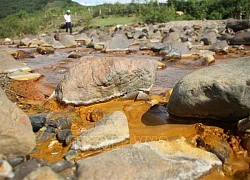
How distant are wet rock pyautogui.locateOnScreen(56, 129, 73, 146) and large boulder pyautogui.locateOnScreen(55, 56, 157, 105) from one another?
52.8 inches

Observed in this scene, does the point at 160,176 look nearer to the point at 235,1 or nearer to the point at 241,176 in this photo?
the point at 241,176

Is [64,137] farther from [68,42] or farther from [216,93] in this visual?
[68,42]

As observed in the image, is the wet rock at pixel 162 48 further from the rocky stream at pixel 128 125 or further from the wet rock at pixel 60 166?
the wet rock at pixel 60 166

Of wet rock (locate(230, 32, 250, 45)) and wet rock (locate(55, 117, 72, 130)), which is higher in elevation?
wet rock (locate(230, 32, 250, 45))

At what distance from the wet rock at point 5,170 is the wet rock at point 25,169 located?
49 millimetres

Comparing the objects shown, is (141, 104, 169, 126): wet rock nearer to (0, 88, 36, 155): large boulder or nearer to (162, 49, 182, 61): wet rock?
(0, 88, 36, 155): large boulder

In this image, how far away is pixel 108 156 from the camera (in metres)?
3.00


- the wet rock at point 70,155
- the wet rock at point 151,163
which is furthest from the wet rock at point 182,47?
the wet rock at point 70,155

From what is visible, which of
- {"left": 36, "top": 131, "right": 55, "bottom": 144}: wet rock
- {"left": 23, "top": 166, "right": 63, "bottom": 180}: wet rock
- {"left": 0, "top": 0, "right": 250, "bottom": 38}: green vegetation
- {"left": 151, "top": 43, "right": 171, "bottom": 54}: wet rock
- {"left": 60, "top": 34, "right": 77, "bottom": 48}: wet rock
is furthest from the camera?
{"left": 0, "top": 0, "right": 250, "bottom": 38}: green vegetation

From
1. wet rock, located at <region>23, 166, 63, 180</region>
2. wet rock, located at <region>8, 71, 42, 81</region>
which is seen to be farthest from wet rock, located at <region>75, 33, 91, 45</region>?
A: wet rock, located at <region>23, 166, 63, 180</region>

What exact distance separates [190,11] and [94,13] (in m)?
11.4

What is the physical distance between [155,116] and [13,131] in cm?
218

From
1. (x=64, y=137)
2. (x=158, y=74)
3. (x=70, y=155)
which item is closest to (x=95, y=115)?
(x=64, y=137)

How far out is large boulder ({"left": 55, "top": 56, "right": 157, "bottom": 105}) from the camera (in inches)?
204
